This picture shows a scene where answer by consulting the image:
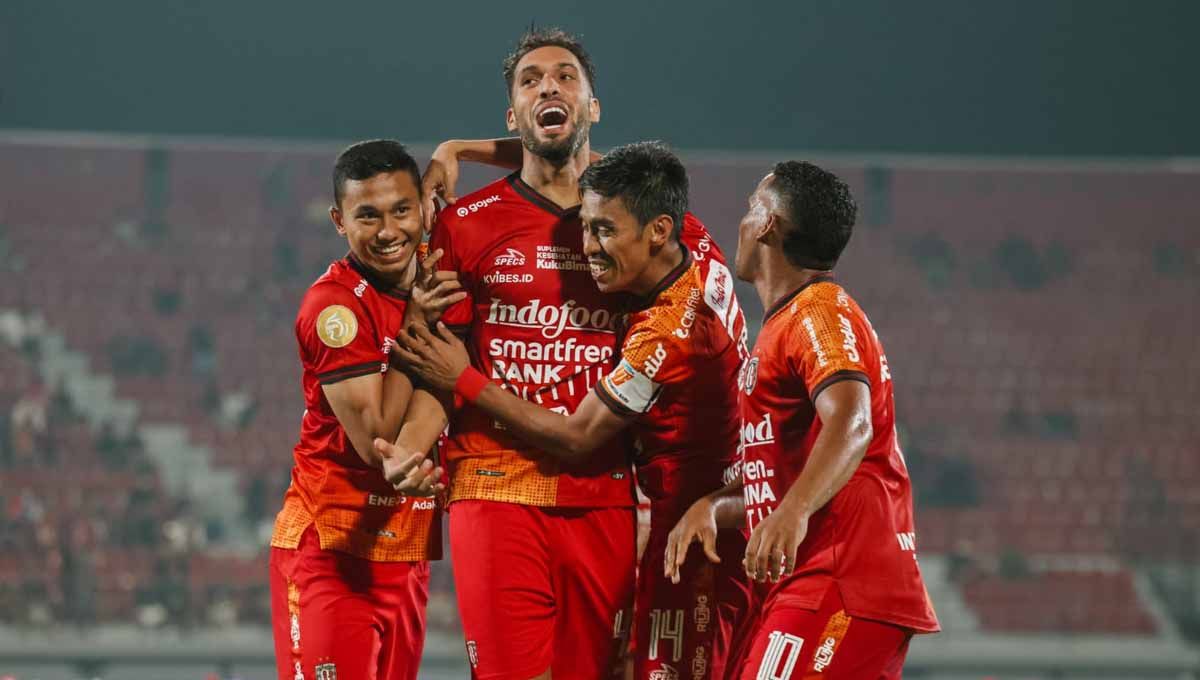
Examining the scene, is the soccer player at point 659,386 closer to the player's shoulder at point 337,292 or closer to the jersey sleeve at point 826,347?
the player's shoulder at point 337,292

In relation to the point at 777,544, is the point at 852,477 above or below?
above

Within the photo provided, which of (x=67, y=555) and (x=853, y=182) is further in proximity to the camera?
(x=853, y=182)

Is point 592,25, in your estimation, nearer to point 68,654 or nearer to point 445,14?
point 445,14

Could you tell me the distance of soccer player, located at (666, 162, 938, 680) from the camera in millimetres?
2836

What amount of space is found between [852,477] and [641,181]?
993 mm

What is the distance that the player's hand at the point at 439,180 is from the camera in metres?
3.76

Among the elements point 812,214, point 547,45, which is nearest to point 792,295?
point 812,214

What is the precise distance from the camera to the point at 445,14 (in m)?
12.8

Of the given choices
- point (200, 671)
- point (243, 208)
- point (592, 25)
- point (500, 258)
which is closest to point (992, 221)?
point (592, 25)

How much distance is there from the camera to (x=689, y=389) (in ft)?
11.9

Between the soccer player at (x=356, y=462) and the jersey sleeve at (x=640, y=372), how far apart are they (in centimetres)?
51

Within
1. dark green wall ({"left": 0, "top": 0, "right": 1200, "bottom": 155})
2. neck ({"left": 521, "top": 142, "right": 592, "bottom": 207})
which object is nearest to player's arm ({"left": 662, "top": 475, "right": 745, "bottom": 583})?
neck ({"left": 521, "top": 142, "right": 592, "bottom": 207})

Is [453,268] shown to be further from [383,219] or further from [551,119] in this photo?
[551,119]

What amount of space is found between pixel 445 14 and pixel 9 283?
6267mm
